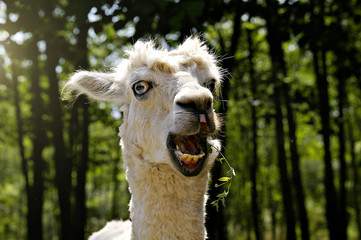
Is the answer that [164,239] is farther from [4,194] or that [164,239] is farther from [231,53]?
[4,194]

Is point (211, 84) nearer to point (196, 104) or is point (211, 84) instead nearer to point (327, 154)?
point (196, 104)

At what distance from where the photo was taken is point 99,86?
3.72m

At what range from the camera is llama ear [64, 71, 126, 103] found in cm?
360

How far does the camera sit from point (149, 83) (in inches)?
122

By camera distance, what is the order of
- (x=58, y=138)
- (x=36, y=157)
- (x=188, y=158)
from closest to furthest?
(x=188, y=158) → (x=58, y=138) → (x=36, y=157)

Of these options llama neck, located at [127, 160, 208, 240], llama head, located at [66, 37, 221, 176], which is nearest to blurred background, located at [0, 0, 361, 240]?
llama head, located at [66, 37, 221, 176]

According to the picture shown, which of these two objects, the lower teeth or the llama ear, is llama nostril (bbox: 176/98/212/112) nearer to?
the lower teeth

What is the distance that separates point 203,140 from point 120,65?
4.42 feet

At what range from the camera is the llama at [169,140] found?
8.66 ft

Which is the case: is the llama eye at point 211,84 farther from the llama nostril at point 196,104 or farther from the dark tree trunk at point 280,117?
the dark tree trunk at point 280,117

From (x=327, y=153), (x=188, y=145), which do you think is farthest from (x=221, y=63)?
(x=327, y=153)

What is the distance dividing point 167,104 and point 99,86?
1.04 meters

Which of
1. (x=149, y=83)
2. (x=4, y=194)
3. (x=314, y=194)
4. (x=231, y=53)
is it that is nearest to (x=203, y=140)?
(x=149, y=83)

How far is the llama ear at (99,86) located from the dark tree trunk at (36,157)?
5.68 m
